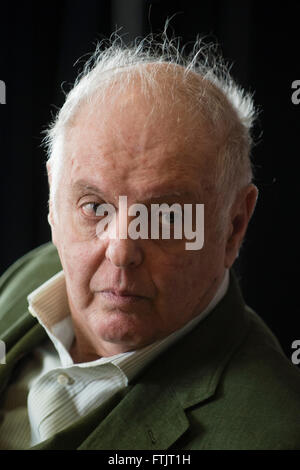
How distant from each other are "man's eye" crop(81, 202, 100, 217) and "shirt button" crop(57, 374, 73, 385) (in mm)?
363

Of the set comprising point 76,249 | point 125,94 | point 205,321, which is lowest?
point 205,321

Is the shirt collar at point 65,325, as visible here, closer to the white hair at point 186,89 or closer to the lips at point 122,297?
the lips at point 122,297

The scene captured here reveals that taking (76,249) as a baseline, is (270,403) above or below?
below

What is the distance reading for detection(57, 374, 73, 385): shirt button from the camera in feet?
4.01

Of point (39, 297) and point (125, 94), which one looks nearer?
point (125, 94)

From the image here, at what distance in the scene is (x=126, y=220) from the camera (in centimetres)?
106

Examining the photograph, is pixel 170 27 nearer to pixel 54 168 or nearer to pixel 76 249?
pixel 54 168

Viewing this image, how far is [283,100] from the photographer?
1.30 metres

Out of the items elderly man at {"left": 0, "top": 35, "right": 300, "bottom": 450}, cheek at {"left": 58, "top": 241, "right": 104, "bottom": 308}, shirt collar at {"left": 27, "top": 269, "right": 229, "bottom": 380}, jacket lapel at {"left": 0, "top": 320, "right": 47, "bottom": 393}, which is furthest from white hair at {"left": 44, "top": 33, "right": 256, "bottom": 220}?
jacket lapel at {"left": 0, "top": 320, "right": 47, "bottom": 393}

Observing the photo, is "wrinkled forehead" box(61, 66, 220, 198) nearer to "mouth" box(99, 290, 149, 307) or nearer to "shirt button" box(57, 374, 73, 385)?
"mouth" box(99, 290, 149, 307)

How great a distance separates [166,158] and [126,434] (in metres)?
0.51

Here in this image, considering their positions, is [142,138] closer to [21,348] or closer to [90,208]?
[90,208]
